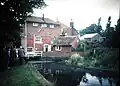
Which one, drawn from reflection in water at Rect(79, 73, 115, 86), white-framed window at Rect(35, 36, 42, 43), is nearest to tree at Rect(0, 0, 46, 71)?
white-framed window at Rect(35, 36, 42, 43)

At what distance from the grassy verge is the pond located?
0.12 m

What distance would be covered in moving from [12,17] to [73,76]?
→ 1.43 m

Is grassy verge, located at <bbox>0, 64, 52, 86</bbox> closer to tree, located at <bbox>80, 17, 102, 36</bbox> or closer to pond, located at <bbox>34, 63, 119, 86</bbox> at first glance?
pond, located at <bbox>34, 63, 119, 86</bbox>

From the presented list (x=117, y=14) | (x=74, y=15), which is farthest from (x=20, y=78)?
(x=117, y=14)

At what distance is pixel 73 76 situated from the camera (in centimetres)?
319

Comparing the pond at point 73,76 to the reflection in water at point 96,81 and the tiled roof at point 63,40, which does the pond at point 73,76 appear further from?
the tiled roof at point 63,40

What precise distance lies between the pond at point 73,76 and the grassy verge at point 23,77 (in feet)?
0.39

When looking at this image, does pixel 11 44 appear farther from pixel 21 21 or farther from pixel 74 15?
pixel 74 15

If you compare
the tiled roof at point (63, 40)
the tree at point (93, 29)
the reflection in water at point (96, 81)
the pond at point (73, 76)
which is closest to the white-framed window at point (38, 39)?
the tiled roof at point (63, 40)

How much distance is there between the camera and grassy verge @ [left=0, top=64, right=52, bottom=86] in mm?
2907

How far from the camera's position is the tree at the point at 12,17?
9.38ft

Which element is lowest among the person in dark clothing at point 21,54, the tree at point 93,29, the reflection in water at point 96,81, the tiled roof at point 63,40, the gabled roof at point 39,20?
the reflection in water at point 96,81

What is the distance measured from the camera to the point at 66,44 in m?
3.09

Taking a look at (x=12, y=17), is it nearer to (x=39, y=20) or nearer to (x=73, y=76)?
(x=39, y=20)
